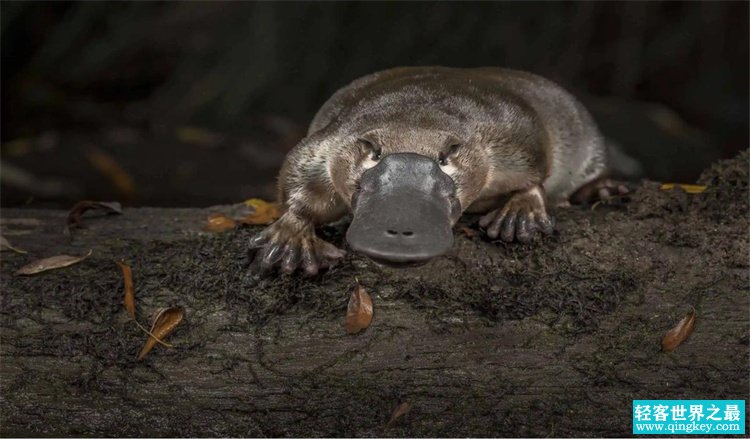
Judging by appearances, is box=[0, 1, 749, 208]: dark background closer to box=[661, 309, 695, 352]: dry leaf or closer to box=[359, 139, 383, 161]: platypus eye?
box=[359, 139, 383, 161]: platypus eye

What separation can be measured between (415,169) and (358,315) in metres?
0.51

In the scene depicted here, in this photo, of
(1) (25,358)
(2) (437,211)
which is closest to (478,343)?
(2) (437,211)

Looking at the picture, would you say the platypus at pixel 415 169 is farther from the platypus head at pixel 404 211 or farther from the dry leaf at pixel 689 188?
the dry leaf at pixel 689 188

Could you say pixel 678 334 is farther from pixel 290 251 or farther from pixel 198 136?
pixel 198 136

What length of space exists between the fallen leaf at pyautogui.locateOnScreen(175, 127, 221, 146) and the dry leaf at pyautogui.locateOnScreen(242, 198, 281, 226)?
3.23 metres

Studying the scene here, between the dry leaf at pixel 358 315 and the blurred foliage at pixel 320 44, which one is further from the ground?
the blurred foliage at pixel 320 44

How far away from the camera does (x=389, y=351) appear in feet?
9.98

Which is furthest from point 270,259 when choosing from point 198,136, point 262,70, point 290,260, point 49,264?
point 198,136

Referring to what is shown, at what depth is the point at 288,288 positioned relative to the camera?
3.15m

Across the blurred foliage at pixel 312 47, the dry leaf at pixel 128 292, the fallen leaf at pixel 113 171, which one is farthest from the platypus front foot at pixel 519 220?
the fallen leaf at pixel 113 171

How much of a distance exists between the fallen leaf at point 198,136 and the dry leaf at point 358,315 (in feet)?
14.3

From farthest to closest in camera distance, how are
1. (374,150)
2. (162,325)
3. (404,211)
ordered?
(162,325), (374,150), (404,211)

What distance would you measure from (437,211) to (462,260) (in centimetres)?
47

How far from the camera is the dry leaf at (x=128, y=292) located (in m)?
3.17
